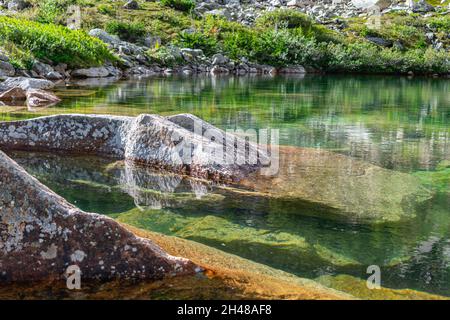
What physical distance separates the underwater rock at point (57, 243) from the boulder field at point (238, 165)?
3168mm

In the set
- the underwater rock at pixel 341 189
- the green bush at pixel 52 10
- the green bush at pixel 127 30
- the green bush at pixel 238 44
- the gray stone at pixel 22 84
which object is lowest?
the underwater rock at pixel 341 189

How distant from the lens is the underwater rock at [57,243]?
187 inches

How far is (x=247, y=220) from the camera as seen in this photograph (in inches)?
284

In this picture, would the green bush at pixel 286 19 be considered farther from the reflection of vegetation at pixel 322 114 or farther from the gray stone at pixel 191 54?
the reflection of vegetation at pixel 322 114

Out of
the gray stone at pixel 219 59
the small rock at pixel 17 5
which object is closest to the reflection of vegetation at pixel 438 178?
the gray stone at pixel 219 59

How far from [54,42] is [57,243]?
3218cm

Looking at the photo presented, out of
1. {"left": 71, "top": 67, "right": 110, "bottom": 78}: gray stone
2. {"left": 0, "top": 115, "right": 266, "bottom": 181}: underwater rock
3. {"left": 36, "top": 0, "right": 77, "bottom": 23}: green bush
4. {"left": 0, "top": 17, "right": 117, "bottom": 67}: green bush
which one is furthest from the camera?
{"left": 36, "top": 0, "right": 77, "bottom": 23}: green bush

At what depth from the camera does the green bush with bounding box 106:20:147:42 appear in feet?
173

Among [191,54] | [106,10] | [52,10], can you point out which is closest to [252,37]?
[191,54]

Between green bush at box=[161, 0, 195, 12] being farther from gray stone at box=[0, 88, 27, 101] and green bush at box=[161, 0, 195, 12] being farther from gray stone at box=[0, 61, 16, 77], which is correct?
gray stone at box=[0, 88, 27, 101]

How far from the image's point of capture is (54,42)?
34.2 m

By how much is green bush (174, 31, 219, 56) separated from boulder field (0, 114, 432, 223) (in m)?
43.5

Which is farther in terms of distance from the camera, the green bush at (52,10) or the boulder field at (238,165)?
the green bush at (52,10)

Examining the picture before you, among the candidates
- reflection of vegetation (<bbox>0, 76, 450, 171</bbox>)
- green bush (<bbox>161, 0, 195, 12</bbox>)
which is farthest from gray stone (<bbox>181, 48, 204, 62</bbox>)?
reflection of vegetation (<bbox>0, 76, 450, 171</bbox>)
